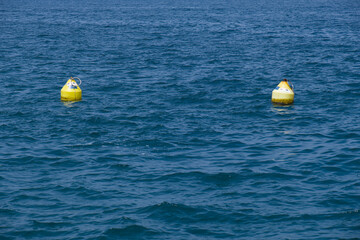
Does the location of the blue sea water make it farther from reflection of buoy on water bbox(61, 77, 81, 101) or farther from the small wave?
reflection of buoy on water bbox(61, 77, 81, 101)

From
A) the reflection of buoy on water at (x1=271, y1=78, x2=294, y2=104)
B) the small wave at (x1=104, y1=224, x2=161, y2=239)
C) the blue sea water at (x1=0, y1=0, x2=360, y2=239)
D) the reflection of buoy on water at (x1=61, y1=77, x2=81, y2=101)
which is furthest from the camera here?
the reflection of buoy on water at (x1=61, y1=77, x2=81, y2=101)

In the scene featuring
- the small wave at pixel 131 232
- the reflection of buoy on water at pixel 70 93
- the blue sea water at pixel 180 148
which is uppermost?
the reflection of buoy on water at pixel 70 93

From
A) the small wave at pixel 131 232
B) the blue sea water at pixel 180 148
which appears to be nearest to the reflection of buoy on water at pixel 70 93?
the blue sea water at pixel 180 148

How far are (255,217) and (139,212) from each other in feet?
13.0

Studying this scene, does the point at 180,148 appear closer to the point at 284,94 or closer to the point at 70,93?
the point at 284,94

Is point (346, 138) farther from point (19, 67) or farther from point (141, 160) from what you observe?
point (19, 67)

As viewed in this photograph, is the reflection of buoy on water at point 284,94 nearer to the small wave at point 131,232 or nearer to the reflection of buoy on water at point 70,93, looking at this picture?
the reflection of buoy on water at point 70,93

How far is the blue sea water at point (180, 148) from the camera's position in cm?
1781

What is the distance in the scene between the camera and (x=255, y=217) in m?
18.0

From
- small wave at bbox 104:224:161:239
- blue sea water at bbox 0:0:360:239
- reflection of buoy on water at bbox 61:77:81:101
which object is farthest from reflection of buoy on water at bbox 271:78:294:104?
small wave at bbox 104:224:161:239

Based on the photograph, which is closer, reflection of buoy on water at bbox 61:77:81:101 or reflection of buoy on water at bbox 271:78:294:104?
reflection of buoy on water at bbox 271:78:294:104

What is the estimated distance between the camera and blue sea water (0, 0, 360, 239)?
1781cm

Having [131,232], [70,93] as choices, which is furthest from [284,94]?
[131,232]

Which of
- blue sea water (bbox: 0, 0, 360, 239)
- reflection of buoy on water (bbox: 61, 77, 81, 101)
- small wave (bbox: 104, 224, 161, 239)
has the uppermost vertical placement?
reflection of buoy on water (bbox: 61, 77, 81, 101)
